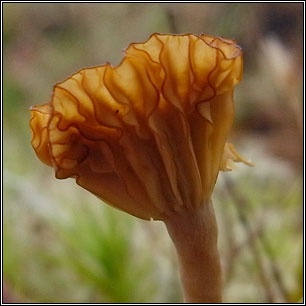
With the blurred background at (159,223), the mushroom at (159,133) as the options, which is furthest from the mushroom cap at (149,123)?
the blurred background at (159,223)

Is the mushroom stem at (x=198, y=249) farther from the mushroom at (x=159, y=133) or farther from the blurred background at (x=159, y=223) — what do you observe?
the blurred background at (x=159, y=223)

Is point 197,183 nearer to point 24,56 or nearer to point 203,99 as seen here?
point 203,99

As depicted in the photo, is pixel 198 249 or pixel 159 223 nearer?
pixel 198 249

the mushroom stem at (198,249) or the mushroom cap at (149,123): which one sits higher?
the mushroom cap at (149,123)

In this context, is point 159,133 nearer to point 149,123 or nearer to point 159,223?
point 149,123

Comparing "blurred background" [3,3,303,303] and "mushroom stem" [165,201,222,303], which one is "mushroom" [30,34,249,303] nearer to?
"mushroom stem" [165,201,222,303]

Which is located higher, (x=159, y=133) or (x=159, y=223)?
(x=159, y=133)

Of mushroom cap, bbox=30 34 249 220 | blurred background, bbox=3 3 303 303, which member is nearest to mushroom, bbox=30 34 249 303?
mushroom cap, bbox=30 34 249 220

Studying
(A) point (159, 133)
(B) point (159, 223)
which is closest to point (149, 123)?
(A) point (159, 133)
